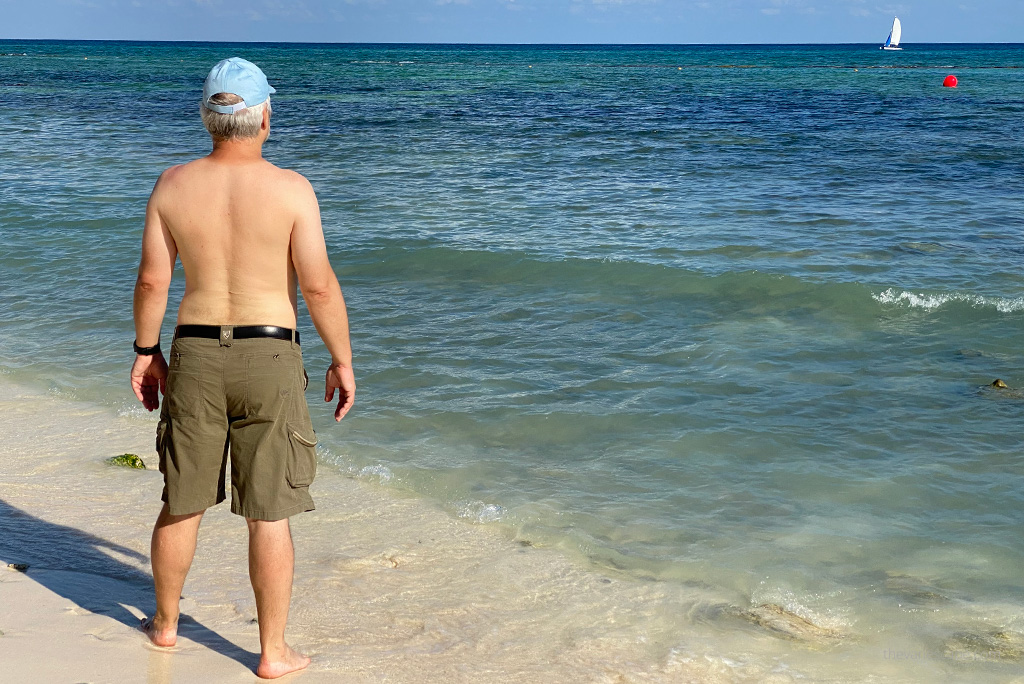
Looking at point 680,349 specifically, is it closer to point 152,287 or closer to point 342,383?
point 342,383

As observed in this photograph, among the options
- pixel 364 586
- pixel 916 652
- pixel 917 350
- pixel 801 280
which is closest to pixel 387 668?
pixel 364 586

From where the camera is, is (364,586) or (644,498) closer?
(364,586)

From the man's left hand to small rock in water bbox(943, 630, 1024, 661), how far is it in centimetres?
303

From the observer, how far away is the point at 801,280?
29.9 ft

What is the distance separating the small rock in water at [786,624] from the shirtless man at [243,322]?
188cm

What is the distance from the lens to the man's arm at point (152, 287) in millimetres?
2855

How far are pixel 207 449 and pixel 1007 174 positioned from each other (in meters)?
16.1

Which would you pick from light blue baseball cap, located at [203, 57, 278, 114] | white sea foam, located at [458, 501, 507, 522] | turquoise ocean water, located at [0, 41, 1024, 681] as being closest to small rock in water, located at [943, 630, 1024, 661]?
turquoise ocean water, located at [0, 41, 1024, 681]

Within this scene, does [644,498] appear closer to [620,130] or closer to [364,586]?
[364,586]

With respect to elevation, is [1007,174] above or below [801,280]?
above

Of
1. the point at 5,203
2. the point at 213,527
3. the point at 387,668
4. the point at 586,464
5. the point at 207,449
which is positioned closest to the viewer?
the point at 207,449

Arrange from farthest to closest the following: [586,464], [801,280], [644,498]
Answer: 1. [801,280]
2. [586,464]
3. [644,498]

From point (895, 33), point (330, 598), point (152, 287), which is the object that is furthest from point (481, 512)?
point (895, 33)

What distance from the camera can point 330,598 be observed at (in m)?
3.69
